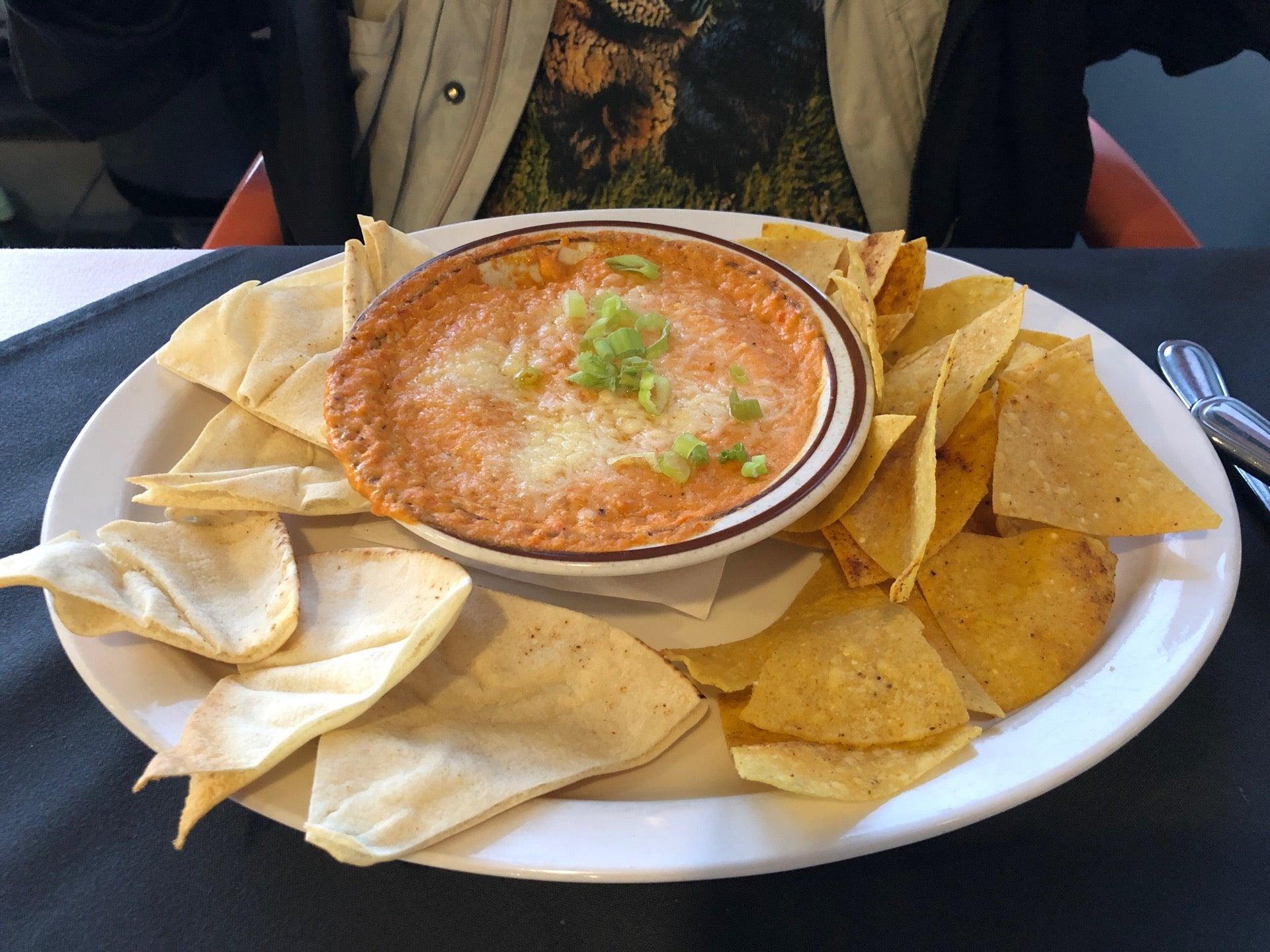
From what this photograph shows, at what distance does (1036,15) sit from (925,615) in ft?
5.87

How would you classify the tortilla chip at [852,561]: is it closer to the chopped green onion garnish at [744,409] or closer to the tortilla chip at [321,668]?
the chopped green onion garnish at [744,409]

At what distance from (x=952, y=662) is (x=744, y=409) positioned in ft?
1.67

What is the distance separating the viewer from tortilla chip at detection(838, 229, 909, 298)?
5.20 feet

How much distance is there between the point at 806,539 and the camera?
138 cm

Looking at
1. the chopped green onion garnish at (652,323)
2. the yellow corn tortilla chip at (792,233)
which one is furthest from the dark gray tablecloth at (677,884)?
the yellow corn tortilla chip at (792,233)

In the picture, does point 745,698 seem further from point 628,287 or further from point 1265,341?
point 1265,341

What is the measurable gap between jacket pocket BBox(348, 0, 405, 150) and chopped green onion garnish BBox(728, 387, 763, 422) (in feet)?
5.21

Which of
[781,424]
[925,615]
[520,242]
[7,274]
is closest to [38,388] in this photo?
[7,274]

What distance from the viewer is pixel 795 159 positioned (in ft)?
8.13

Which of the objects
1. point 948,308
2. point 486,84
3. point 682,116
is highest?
point 486,84

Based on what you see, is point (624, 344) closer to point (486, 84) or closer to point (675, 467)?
point (675, 467)

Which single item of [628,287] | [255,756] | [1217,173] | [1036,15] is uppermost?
[1036,15]

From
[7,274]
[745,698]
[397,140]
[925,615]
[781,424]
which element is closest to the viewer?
[745,698]

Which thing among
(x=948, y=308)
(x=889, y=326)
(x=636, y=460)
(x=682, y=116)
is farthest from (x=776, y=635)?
(x=682, y=116)
